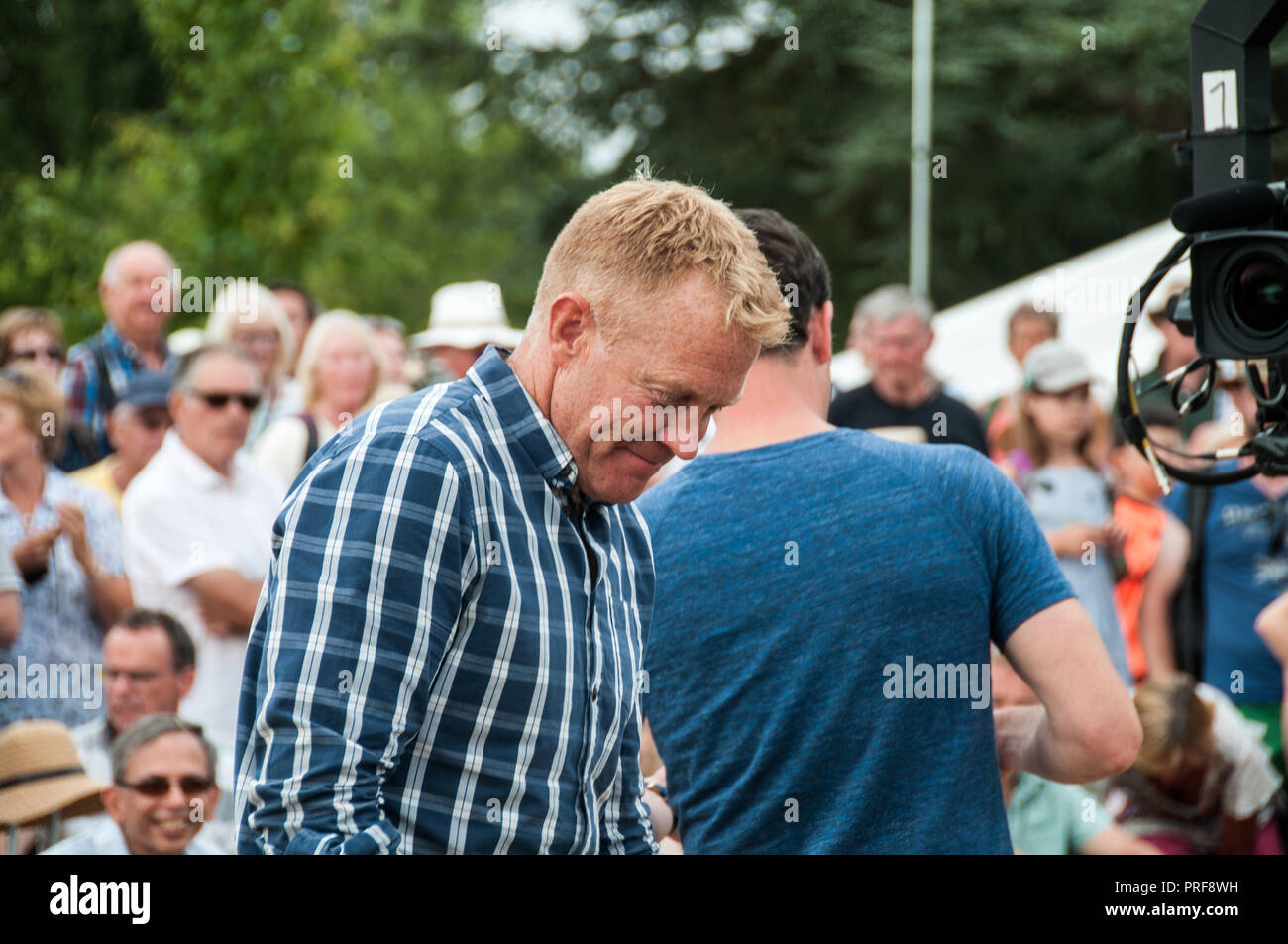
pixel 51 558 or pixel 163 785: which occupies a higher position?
pixel 51 558

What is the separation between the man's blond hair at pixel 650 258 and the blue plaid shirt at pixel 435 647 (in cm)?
15

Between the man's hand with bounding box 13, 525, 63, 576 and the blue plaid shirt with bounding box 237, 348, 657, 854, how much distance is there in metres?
3.18

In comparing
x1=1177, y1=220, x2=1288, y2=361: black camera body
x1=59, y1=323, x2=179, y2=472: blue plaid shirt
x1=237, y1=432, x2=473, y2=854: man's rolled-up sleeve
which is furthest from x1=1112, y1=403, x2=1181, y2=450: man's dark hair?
x1=237, y1=432, x2=473, y2=854: man's rolled-up sleeve

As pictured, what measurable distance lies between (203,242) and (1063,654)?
8374 millimetres

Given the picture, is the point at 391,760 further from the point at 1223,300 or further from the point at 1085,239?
the point at 1085,239

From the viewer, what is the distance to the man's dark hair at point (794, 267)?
2490mm

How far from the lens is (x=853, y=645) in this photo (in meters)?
2.35

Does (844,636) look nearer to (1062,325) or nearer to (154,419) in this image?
Answer: (154,419)

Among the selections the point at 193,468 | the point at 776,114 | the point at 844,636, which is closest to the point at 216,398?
the point at 193,468

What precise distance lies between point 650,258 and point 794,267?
2.40 ft

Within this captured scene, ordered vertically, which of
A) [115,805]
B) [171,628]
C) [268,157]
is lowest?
[115,805]

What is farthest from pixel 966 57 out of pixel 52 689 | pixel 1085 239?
pixel 52 689
